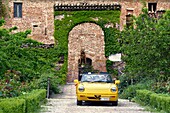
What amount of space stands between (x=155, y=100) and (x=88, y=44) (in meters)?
24.9

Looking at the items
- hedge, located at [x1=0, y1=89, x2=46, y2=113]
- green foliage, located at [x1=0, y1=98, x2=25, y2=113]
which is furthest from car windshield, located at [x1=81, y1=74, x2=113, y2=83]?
green foliage, located at [x1=0, y1=98, x2=25, y2=113]

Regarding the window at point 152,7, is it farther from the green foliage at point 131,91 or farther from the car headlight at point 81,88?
the car headlight at point 81,88

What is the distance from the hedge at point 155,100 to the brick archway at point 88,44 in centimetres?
1978

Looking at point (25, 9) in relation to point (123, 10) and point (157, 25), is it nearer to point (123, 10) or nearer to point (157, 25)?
point (123, 10)

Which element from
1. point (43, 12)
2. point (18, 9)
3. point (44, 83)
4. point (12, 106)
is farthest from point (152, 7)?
point (12, 106)

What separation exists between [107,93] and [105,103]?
6.63 ft

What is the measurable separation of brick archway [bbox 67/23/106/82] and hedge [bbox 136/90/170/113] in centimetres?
1978

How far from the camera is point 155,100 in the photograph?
16.5m

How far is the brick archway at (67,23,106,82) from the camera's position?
40875 millimetres

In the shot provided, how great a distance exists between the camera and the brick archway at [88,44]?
4088 centimetres

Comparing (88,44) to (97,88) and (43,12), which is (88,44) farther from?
(97,88)

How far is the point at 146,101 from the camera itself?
18.7 meters

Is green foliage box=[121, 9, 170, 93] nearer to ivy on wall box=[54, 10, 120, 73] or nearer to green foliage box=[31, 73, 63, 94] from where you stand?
green foliage box=[31, 73, 63, 94]

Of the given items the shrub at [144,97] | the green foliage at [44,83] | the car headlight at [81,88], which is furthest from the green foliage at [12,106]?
the green foliage at [44,83]
